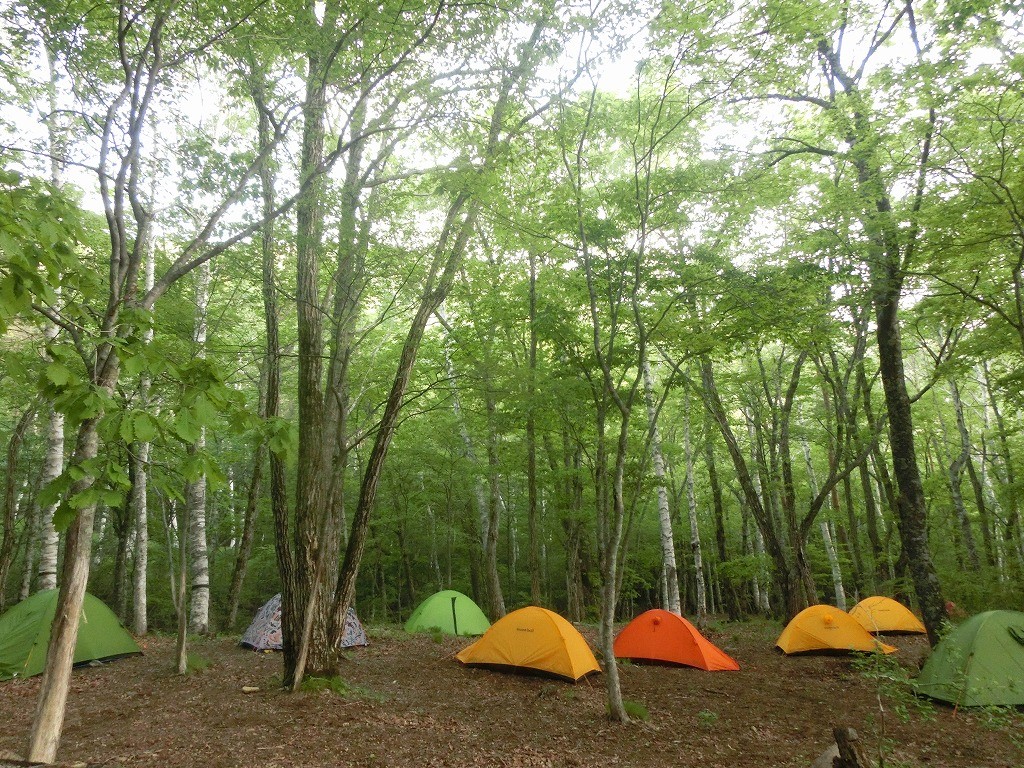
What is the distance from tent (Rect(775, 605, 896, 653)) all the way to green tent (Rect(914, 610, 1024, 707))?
2.49m

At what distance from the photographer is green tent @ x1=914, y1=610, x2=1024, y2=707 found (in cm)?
639

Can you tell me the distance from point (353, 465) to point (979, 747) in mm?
15774

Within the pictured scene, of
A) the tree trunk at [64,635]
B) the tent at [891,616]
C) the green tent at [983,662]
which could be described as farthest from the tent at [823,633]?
the tree trunk at [64,635]

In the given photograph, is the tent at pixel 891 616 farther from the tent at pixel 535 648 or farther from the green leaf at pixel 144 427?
the green leaf at pixel 144 427

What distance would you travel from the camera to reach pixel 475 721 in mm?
6152

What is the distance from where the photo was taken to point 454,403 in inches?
662

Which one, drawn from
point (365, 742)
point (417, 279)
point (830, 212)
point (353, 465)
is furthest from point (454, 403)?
point (365, 742)

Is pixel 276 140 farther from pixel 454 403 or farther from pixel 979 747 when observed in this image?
pixel 454 403

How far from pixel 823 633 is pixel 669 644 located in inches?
107

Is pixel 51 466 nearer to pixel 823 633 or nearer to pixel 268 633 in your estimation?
pixel 268 633

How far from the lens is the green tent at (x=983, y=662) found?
6.39 meters

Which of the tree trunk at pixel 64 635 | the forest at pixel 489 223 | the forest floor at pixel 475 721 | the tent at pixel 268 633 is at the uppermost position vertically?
the forest at pixel 489 223

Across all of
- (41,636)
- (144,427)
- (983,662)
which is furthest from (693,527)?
(144,427)

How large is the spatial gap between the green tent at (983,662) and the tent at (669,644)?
2707 mm
